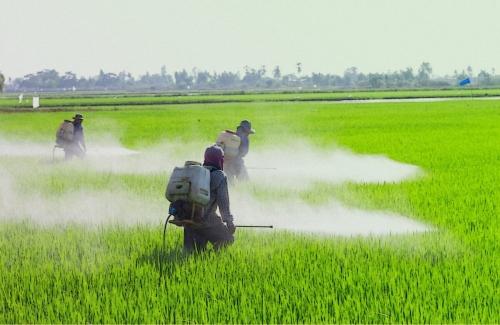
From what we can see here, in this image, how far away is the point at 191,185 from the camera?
20.7 ft

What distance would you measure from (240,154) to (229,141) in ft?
5.17

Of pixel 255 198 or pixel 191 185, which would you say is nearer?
pixel 191 185

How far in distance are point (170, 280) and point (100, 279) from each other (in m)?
0.57

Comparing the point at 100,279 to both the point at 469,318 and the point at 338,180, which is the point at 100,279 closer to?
the point at 469,318

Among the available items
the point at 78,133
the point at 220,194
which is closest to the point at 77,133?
the point at 78,133

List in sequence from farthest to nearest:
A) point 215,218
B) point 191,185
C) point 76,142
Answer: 1. point 76,142
2. point 215,218
3. point 191,185

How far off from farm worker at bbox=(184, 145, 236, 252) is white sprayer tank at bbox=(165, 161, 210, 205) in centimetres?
29

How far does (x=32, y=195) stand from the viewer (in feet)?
40.3

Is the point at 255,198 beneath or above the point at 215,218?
beneath

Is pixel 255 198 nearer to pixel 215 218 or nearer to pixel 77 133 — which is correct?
pixel 215 218

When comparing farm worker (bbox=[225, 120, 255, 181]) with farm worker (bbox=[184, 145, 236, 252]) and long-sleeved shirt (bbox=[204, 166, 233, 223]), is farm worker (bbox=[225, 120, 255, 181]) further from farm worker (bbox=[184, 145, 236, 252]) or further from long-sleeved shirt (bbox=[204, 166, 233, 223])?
long-sleeved shirt (bbox=[204, 166, 233, 223])

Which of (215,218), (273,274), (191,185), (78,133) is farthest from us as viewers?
(78,133)

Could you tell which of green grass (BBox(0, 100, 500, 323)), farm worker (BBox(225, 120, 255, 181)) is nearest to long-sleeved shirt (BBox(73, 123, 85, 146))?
farm worker (BBox(225, 120, 255, 181))

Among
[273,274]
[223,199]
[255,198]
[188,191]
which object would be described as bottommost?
[255,198]
